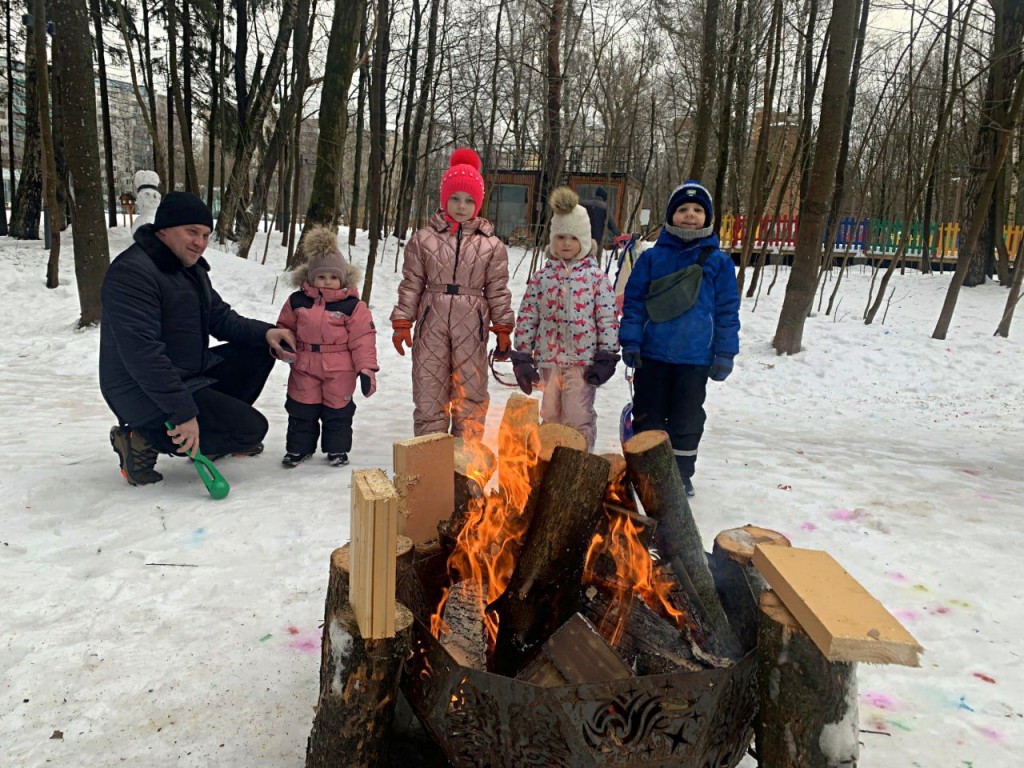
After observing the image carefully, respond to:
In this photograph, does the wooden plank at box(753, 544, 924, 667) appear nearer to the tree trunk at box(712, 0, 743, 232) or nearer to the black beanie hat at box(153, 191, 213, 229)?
the black beanie hat at box(153, 191, 213, 229)

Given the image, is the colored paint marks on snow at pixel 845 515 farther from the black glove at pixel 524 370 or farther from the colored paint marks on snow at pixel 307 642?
the colored paint marks on snow at pixel 307 642

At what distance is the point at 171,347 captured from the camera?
148 inches

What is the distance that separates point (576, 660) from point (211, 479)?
2.74 meters

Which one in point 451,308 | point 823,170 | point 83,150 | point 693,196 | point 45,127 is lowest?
point 451,308

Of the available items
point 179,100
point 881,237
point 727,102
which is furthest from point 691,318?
point 881,237

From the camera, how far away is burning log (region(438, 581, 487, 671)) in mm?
1912

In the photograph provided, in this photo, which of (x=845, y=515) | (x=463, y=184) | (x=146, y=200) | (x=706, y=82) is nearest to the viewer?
(x=845, y=515)

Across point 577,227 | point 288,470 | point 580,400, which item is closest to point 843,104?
point 577,227

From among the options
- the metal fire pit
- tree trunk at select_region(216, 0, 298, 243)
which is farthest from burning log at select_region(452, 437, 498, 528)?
tree trunk at select_region(216, 0, 298, 243)

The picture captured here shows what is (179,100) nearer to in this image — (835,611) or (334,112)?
(334,112)

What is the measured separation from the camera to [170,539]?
123 inches

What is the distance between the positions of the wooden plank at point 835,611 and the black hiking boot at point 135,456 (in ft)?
11.1

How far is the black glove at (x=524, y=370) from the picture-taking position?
434 cm

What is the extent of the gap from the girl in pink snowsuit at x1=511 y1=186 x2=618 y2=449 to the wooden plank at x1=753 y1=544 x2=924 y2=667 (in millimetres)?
2708
